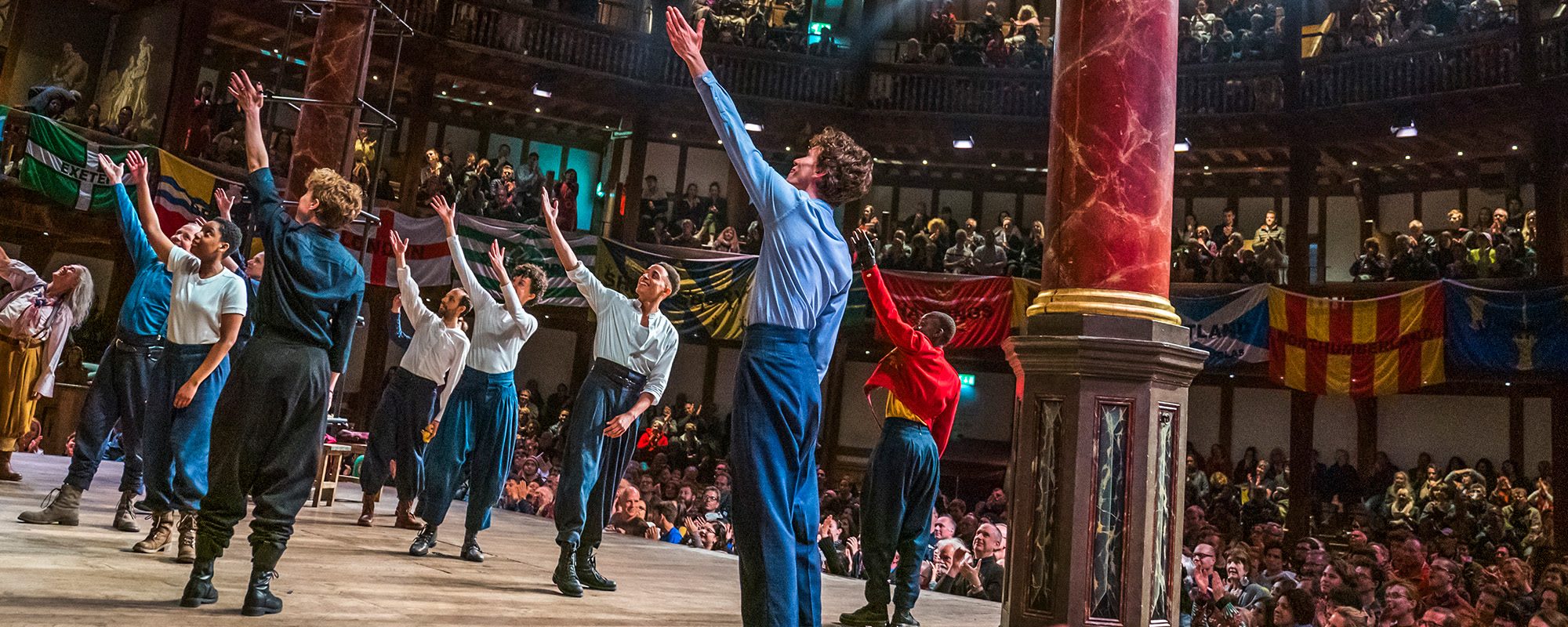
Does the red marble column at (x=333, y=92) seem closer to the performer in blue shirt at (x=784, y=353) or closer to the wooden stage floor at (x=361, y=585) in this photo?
the wooden stage floor at (x=361, y=585)

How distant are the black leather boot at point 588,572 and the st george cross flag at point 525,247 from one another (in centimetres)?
1091

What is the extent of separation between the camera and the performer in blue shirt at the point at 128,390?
549cm

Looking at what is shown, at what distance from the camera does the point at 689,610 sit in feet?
15.8

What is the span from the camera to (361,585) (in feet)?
14.7

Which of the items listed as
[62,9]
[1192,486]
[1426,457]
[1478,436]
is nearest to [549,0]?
[62,9]

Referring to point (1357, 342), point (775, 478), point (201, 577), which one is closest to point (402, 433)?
point (201, 577)

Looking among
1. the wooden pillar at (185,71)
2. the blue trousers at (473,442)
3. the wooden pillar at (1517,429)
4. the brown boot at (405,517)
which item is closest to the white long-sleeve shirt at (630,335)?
the blue trousers at (473,442)

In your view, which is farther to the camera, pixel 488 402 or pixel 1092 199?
pixel 488 402

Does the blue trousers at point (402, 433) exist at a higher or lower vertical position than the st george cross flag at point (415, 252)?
lower

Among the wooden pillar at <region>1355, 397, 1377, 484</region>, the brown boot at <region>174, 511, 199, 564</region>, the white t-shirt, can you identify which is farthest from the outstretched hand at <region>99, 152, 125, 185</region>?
the wooden pillar at <region>1355, 397, 1377, 484</region>

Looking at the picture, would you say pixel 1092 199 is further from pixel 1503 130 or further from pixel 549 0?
pixel 549 0

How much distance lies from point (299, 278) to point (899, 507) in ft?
9.21

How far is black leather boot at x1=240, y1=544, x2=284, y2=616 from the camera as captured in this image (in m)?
3.57

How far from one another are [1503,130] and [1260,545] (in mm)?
8201
